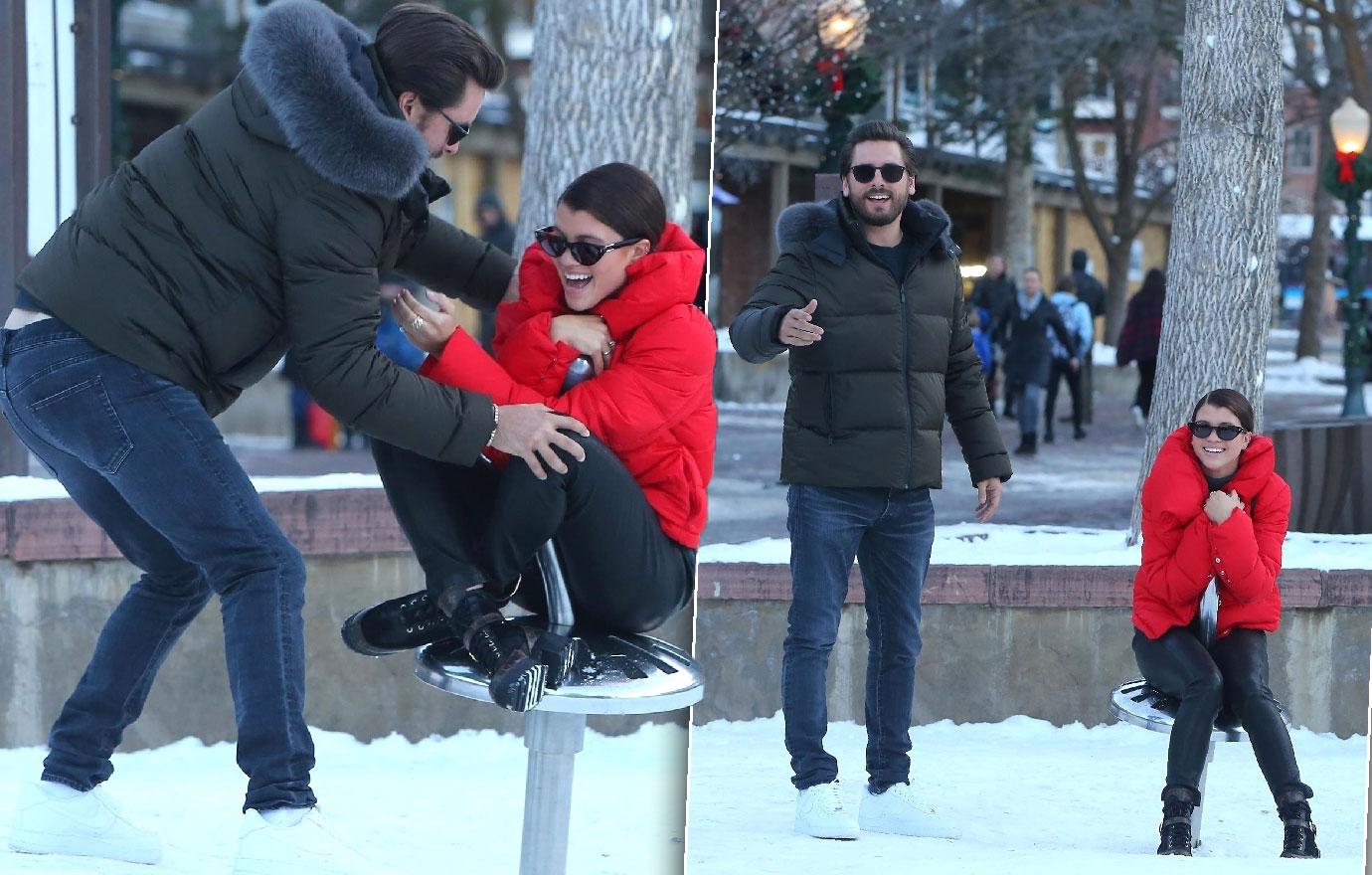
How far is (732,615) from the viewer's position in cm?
241

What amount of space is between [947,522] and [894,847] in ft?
1.47

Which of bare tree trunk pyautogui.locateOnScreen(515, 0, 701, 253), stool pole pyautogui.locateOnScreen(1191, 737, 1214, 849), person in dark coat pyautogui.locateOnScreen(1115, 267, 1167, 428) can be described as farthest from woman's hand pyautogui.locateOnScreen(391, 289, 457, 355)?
bare tree trunk pyautogui.locateOnScreen(515, 0, 701, 253)

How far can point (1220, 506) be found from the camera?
2174 mm

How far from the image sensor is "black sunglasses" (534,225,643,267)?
196 centimetres

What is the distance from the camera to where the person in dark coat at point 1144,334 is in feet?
7.43

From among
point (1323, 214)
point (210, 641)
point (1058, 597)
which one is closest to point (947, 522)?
point (1058, 597)

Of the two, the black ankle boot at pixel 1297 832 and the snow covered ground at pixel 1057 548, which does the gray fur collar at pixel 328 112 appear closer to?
the snow covered ground at pixel 1057 548

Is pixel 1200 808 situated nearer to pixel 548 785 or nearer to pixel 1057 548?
pixel 1057 548

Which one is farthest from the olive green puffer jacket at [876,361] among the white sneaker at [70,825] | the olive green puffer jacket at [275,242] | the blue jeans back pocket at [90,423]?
the white sneaker at [70,825]

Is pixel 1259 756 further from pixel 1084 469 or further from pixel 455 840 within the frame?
pixel 455 840

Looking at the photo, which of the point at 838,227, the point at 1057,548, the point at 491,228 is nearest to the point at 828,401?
the point at 838,227

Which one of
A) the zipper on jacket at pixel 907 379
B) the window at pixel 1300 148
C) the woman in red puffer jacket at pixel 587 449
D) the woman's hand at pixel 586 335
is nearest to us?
the woman in red puffer jacket at pixel 587 449

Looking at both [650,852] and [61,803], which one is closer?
[61,803]

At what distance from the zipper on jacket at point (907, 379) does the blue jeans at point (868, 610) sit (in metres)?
0.04
